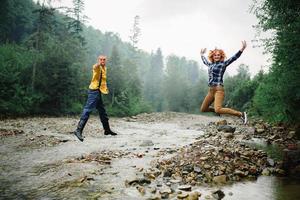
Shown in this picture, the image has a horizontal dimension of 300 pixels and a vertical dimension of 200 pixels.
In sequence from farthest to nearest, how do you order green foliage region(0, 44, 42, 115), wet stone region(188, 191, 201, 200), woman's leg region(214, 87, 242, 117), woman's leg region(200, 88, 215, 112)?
green foliage region(0, 44, 42, 115) → woman's leg region(200, 88, 215, 112) → woman's leg region(214, 87, 242, 117) → wet stone region(188, 191, 201, 200)

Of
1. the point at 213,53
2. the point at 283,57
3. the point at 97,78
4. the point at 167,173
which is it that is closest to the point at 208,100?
the point at 213,53

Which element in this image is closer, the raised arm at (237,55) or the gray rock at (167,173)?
the gray rock at (167,173)

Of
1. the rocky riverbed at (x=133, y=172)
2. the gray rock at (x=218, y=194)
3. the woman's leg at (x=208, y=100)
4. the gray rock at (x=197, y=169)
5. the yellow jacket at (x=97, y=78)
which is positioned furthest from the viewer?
the yellow jacket at (x=97, y=78)

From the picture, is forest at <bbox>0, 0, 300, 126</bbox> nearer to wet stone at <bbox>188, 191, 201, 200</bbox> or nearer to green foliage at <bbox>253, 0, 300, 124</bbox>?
green foliage at <bbox>253, 0, 300, 124</bbox>

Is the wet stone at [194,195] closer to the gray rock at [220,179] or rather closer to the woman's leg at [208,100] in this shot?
the gray rock at [220,179]

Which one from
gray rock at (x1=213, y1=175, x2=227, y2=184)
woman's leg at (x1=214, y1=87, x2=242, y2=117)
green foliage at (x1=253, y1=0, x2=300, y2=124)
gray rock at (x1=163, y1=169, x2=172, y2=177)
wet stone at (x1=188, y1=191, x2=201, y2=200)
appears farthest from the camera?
green foliage at (x1=253, y1=0, x2=300, y2=124)

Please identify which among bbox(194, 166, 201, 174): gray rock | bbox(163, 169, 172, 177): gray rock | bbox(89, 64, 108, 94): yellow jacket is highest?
bbox(89, 64, 108, 94): yellow jacket

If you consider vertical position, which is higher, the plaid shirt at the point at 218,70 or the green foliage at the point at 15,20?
the green foliage at the point at 15,20

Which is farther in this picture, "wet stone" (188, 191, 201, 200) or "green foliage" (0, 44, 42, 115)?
"green foliage" (0, 44, 42, 115)

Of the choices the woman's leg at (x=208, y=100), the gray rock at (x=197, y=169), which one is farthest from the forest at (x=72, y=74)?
the gray rock at (x=197, y=169)

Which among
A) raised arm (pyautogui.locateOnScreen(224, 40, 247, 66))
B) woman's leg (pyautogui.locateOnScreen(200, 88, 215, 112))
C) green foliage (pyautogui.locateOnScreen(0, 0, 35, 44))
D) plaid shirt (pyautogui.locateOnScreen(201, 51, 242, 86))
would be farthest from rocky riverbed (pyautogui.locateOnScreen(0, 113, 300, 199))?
green foliage (pyautogui.locateOnScreen(0, 0, 35, 44))

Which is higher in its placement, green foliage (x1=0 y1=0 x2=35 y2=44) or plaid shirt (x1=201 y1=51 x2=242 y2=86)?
green foliage (x1=0 y1=0 x2=35 y2=44)

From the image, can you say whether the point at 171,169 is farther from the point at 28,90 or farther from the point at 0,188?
the point at 28,90

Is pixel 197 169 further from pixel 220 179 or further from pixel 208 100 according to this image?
pixel 208 100
